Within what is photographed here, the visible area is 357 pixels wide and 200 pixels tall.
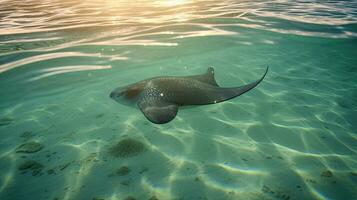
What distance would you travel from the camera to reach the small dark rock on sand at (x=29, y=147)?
4.36 metres

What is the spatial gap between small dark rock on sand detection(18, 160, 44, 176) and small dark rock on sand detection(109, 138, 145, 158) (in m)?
0.94

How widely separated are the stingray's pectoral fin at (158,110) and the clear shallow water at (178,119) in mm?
674

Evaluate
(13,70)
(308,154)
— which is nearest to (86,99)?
(13,70)

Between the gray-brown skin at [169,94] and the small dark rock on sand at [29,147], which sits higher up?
the gray-brown skin at [169,94]

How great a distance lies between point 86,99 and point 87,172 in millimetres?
2910

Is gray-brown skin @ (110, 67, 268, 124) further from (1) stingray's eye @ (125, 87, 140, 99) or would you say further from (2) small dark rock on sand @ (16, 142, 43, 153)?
(2) small dark rock on sand @ (16, 142, 43, 153)

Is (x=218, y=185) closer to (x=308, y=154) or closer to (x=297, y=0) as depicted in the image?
(x=308, y=154)

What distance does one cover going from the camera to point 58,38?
1108 cm

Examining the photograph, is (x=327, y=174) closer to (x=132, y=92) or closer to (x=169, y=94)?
(x=169, y=94)

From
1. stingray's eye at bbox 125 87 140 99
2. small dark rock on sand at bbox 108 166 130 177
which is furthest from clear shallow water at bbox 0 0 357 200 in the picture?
stingray's eye at bbox 125 87 140 99

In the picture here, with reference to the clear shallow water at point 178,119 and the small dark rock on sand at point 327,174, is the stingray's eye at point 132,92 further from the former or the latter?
the small dark rock on sand at point 327,174

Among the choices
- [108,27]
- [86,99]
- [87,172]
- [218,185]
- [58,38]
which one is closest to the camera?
[218,185]

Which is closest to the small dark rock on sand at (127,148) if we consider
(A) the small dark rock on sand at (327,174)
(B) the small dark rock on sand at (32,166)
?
(B) the small dark rock on sand at (32,166)

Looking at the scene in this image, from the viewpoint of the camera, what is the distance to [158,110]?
388 centimetres
